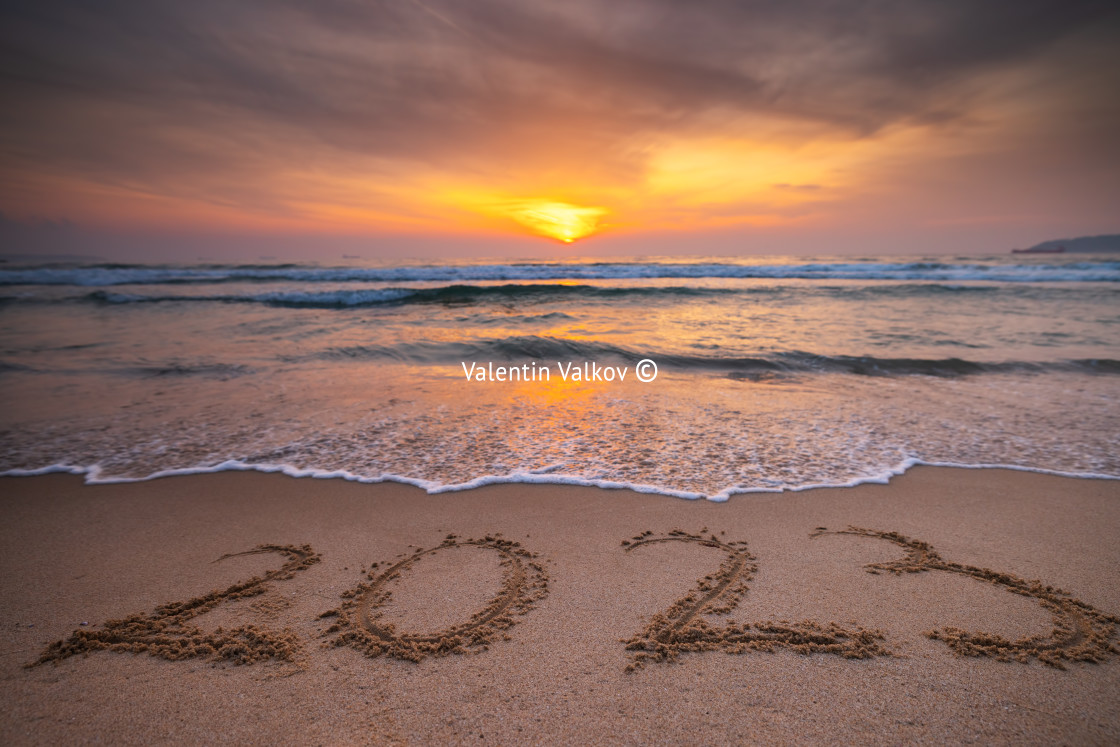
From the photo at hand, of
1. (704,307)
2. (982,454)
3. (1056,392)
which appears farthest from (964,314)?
(982,454)

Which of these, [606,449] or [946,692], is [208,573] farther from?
[946,692]

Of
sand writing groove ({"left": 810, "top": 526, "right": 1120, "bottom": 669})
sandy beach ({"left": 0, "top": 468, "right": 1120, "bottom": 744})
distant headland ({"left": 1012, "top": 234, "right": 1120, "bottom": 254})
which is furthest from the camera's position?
distant headland ({"left": 1012, "top": 234, "right": 1120, "bottom": 254})

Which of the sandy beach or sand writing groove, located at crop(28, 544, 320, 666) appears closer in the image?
the sandy beach

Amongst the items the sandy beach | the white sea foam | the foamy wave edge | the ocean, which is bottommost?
the sandy beach

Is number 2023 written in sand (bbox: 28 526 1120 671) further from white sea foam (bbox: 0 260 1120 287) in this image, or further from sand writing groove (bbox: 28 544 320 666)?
white sea foam (bbox: 0 260 1120 287)

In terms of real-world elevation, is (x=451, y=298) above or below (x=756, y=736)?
above

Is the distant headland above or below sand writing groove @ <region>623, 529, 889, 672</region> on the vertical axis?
above

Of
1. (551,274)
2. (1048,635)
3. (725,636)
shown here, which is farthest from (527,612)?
(551,274)

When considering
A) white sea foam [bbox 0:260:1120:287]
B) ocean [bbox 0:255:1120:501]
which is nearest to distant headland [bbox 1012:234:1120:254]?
white sea foam [bbox 0:260:1120:287]
